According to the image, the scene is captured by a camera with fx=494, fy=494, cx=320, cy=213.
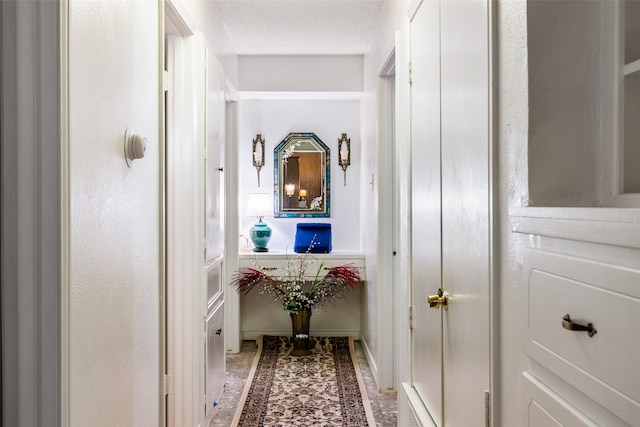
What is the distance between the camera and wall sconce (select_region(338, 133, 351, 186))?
468 cm

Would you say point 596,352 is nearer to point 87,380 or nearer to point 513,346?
point 513,346

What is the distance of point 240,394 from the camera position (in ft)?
10.8

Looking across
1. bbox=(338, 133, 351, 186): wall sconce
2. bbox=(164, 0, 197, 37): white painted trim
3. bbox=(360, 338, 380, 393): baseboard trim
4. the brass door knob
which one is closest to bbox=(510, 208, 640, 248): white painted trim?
the brass door knob

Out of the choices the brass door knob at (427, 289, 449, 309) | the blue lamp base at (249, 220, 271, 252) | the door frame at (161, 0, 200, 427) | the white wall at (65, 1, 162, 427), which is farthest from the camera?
the blue lamp base at (249, 220, 271, 252)

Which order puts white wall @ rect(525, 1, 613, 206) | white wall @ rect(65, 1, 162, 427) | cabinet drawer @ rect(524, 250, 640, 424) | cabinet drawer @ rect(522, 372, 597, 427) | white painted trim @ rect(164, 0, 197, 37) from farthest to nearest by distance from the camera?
white painted trim @ rect(164, 0, 197, 37) → white wall @ rect(65, 1, 162, 427) → white wall @ rect(525, 1, 613, 206) → cabinet drawer @ rect(522, 372, 597, 427) → cabinet drawer @ rect(524, 250, 640, 424)

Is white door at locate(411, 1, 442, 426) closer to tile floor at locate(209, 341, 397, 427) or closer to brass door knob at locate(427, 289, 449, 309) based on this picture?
brass door knob at locate(427, 289, 449, 309)

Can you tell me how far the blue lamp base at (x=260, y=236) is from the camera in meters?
4.46

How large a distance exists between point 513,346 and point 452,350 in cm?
48

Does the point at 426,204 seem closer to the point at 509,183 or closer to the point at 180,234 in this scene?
the point at 509,183

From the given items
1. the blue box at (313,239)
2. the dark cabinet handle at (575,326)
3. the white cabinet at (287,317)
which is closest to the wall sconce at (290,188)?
the blue box at (313,239)

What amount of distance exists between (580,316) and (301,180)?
401cm

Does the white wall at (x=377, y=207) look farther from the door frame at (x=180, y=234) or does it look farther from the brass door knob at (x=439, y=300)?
the brass door knob at (x=439, y=300)

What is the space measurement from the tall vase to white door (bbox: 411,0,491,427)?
2.11 meters

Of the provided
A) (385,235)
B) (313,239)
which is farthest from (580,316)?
(313,239)
